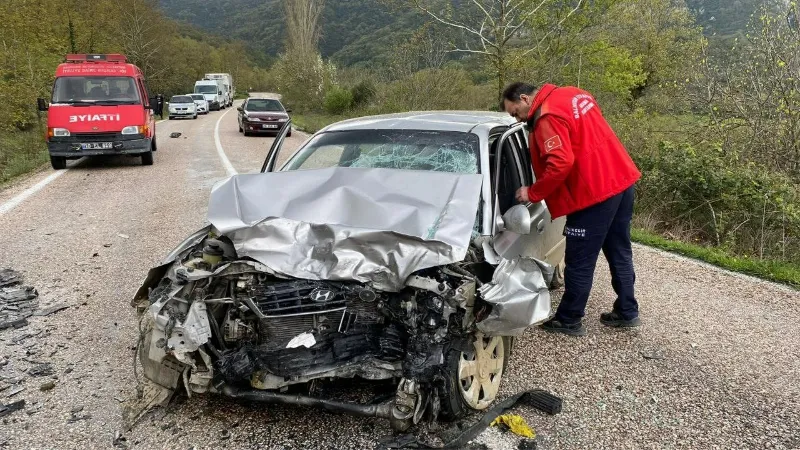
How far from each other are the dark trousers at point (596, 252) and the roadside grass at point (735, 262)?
246 centimetres

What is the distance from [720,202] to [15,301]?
8.54 meters

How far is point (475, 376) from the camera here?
10.3 feet

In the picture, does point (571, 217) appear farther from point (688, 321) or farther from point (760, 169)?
point (760, 169)

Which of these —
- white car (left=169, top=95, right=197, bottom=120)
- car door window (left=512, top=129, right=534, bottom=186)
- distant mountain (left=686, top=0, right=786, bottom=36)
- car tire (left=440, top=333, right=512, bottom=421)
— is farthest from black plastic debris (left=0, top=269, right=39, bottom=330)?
white car (left=169, top=95, right=197, bottom=120)

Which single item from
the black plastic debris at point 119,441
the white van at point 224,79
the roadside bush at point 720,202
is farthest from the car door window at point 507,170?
the white van at point 224,79

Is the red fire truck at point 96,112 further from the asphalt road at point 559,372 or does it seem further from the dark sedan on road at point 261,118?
the dark sedan on road at point 261,118

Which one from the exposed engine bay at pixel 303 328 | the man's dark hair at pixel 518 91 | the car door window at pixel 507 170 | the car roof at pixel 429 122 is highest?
the man's dark hair at pixel 518 91

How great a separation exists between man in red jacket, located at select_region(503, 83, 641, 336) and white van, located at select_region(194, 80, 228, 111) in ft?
136

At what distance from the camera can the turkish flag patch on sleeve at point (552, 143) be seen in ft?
12.3

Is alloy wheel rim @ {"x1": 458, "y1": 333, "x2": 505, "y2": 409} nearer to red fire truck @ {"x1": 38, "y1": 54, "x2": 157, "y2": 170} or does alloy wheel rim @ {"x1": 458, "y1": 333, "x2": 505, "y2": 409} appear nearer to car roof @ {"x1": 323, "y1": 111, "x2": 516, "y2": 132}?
car roof @ {"x1": 323, "y1": 111, "x2": 516, "y2": 132}

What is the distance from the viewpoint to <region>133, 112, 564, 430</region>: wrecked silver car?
9.27ft

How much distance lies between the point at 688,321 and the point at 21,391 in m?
4.93

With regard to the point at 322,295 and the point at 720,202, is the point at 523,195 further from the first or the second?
the point at 720,202

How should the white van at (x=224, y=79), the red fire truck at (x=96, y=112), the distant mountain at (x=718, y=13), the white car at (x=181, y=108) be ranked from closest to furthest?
1. the red fire truck at (x=96, y=112)
2. the distant mountain at (x=718, y=13)
3. the white car at (x=181, y=108)
4. the white van at (x=224, y=79)
